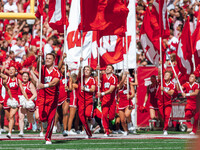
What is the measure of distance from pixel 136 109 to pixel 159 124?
953 mm

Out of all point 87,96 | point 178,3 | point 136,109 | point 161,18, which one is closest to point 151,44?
point 161,18

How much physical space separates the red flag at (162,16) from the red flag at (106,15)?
182 centimetres

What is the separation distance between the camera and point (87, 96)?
13008 millimetres

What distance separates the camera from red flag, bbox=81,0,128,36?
14.2 m

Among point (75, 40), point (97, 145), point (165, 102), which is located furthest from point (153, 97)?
point (97, 145)

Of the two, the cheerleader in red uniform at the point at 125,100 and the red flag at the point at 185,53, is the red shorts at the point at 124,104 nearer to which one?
the cheerleader in red uniform at the point at 125,100

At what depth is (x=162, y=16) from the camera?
53.0ft

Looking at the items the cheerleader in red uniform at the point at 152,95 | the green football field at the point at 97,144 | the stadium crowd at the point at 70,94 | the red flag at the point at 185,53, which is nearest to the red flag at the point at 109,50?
the stadium crowd at the point at 70,94

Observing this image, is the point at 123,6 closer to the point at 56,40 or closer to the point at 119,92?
the point at 119,92

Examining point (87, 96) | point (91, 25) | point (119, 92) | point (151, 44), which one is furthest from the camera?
point (151, 44)

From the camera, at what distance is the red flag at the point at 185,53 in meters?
17.2

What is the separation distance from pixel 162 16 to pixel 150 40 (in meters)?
1.06

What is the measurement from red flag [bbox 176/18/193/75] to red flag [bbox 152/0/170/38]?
1.53 metres

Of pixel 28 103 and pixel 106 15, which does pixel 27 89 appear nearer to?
pixel 28 103
